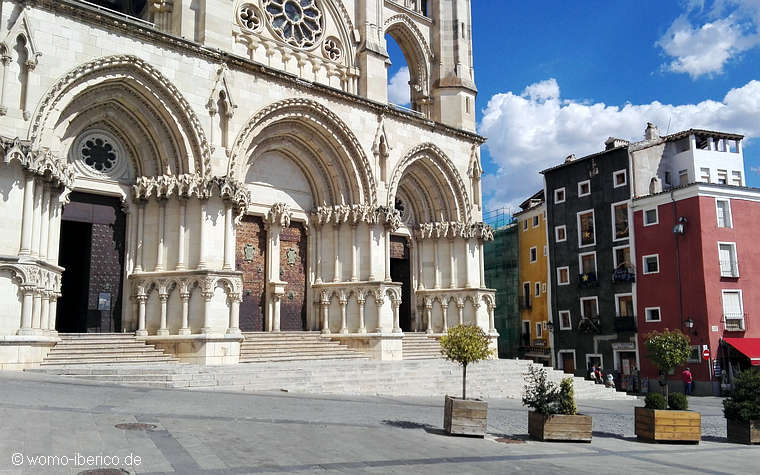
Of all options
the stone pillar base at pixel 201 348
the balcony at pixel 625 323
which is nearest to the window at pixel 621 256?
the balcony at pixel 625 323

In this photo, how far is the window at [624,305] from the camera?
38.2 metres

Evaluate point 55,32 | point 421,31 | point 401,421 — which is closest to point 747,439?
point 401,421

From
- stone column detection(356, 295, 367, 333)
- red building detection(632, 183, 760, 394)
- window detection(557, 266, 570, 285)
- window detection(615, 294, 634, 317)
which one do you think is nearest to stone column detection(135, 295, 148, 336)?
stone column detection(356, 295, 367, 333)

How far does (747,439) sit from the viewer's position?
13.8 meters

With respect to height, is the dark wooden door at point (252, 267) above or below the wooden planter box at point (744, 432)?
above

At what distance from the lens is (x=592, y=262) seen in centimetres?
4088

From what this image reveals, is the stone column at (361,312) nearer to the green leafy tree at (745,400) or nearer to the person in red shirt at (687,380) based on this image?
the green leafy tree at (745,400)

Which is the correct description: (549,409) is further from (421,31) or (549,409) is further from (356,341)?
(421,31)

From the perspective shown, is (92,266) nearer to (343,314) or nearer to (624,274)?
(343,314)

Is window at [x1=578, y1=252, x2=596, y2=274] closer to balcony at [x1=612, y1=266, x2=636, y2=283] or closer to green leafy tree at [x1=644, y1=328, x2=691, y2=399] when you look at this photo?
balcony at [x1=612, y1=266, x2=636, y2=283]

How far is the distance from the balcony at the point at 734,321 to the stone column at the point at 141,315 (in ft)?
92.8

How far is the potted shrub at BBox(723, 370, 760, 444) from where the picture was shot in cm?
1377

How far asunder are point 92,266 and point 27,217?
384 centimetres

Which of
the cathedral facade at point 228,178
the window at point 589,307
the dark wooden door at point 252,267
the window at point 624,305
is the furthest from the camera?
the window at point 589,307
